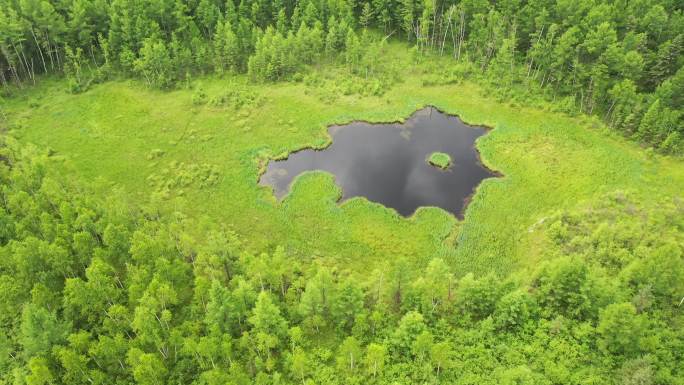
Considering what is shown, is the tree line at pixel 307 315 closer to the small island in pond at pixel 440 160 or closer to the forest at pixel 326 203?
the forest at pixel 326 203

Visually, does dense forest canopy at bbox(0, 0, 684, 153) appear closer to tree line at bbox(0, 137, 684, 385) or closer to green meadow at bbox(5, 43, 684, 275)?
green meadow at bbox(5, 43, 684, 275)

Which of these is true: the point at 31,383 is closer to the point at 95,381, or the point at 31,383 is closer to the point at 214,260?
the point at 95,381

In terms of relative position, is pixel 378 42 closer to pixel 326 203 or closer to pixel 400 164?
pixel 400 164

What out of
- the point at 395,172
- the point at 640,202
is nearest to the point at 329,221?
the point at 395,172

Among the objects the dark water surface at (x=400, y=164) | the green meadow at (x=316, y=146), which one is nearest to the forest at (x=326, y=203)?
the green meadow at (x=316, y=146)

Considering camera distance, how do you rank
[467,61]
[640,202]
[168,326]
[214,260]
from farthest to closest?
[467,61], [640,202], [214,260], [168,326]

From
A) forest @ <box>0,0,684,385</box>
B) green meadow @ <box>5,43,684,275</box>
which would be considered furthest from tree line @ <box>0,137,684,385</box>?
green meadow @ <box>5,43,684,275</box>
